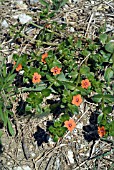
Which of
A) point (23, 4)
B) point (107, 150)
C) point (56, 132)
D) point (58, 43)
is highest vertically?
point (23, 4)

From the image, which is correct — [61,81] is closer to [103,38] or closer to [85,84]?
[85,84]

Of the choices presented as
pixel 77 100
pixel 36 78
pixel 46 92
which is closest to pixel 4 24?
pixel 36 78

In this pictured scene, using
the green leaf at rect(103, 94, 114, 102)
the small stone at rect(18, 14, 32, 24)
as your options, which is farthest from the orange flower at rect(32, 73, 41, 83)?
the small stone at rect(18, 14, 32, 24)

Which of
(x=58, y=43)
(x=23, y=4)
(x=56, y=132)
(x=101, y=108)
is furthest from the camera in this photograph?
(x=23, y=4)

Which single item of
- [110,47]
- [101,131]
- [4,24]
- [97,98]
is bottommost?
[101,131]

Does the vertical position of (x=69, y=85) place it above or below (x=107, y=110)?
above

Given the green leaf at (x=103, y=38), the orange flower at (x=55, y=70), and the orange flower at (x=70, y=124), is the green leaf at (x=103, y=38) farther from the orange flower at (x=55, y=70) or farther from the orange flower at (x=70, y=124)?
the orange flower at (x=70, y=124)

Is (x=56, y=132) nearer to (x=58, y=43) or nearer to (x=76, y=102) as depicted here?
(x=76, y=102)

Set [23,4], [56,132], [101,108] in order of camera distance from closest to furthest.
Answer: [56,132] < [101,108] < [23,4]

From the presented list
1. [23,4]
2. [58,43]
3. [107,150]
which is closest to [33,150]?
[107,150]
